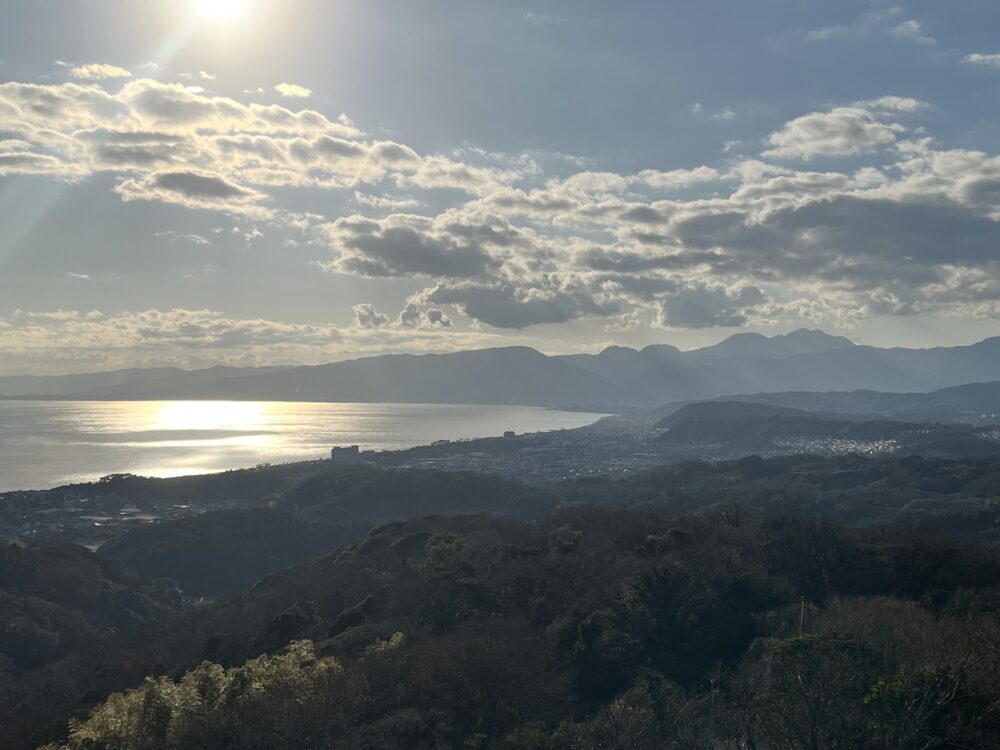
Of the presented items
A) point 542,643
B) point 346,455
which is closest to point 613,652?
point 542,643

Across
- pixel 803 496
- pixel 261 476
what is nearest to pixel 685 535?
pixel 803 496

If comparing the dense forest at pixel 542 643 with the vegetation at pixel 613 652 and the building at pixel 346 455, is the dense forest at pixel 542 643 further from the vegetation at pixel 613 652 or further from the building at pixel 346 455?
the building at pixel 346 455

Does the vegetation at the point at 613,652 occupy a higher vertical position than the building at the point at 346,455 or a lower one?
higher

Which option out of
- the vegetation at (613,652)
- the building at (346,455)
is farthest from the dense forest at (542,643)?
the building at (346,455)

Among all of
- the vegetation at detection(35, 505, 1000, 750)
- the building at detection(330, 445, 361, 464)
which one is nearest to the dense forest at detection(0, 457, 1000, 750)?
the vegetation at detection(35, 505, 1000, 750)

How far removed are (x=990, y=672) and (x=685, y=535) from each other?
3156cm

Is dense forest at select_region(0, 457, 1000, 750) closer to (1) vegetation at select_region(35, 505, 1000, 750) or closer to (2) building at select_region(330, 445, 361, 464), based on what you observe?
(1) vegetation at select_region(35, 505, 1000, 750)

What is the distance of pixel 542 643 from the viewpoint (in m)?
36.0

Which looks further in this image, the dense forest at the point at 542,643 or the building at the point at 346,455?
the building at the point at 346,455

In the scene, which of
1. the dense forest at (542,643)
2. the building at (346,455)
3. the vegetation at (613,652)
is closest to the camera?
the vegetation at (613,652)

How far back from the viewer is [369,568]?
6588 cm

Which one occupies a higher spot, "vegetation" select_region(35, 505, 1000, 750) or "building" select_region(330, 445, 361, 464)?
"vegetation" select_region(35, 505, 1000, 750)

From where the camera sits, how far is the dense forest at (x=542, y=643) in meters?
21.5

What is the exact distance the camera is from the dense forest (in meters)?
21.5
